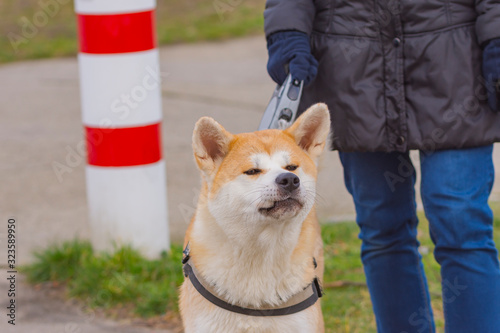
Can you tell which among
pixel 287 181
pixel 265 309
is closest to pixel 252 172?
pixel 287 181

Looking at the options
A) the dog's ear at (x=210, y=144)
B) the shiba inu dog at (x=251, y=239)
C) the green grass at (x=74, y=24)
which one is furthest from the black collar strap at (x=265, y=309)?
the green grass at (x=74, y=24)

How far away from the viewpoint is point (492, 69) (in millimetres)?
2807

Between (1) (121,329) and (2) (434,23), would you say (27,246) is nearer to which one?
(1) (121,329)

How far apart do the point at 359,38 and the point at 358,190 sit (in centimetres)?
63

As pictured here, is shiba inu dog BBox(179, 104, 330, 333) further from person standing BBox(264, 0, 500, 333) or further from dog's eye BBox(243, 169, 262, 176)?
person standing BBox(264, 0, 500, 333)

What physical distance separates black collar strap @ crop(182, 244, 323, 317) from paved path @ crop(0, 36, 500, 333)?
0.64 metres

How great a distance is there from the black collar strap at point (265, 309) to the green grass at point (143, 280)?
3.34 ft

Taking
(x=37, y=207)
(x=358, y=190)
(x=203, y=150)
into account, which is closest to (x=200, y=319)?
(x=203, y=150)

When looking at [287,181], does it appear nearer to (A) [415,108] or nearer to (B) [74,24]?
(A) [415,108]

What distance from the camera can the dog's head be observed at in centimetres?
262

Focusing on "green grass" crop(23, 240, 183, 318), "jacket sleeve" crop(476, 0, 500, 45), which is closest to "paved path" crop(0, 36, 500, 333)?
"green grass" crop(23, 240, 183, 318)

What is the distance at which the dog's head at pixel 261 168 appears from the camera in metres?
2.62

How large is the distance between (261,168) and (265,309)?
0.50 meters

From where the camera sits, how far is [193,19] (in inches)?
456
